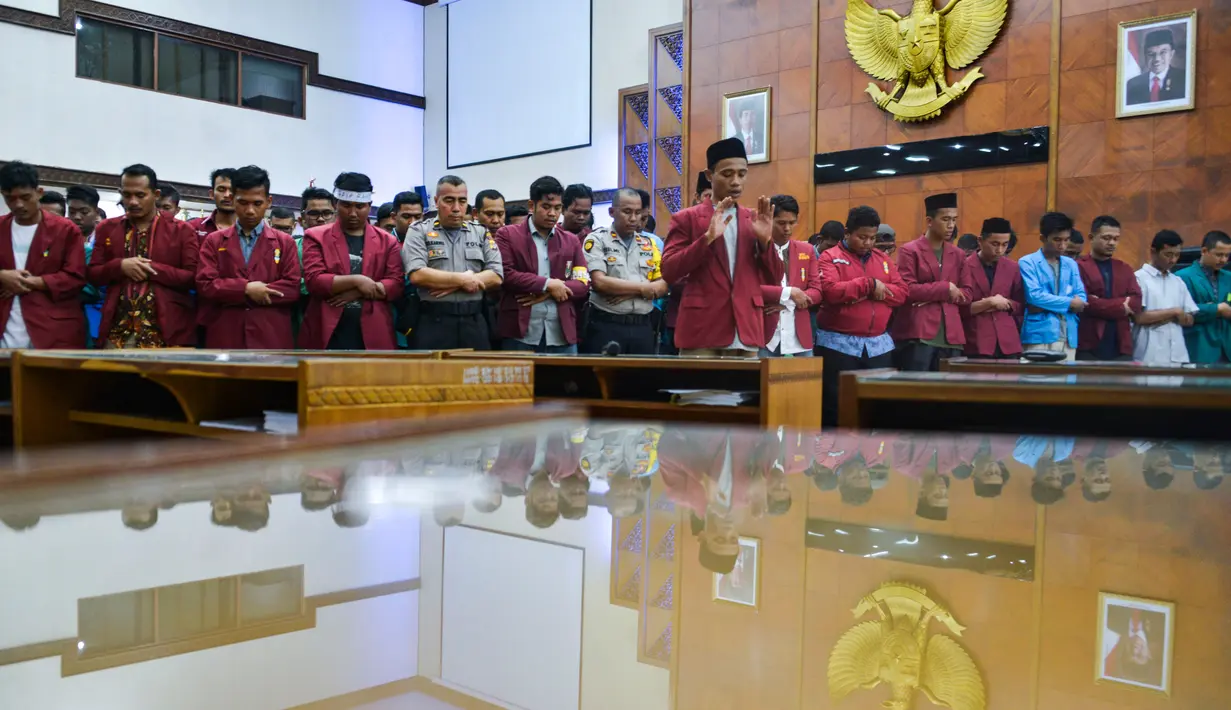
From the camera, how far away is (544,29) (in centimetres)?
1005

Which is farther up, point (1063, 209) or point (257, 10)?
point (257, 10)

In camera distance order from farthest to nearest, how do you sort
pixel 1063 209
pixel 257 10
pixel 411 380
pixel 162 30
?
pixel 257 10 < pixel 162 30 < pixel 1063 209 < pixel 411 380

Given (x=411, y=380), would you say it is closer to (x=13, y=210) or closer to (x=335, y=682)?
(x=335, y=682)

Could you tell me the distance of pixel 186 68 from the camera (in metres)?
9.19

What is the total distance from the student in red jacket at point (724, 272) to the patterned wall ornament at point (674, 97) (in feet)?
19.4

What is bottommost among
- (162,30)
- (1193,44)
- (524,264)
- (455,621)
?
(455,621)

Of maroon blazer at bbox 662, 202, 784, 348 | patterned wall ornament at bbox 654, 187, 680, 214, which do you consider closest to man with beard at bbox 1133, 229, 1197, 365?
maroon blazer at bbox 662, 202, 784, 348

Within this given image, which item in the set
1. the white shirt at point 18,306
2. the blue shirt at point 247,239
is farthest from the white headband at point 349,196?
the white shirt at point 18,306

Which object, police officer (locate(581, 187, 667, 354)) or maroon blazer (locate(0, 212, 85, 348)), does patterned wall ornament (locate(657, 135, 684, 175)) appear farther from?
maroon blazer (locate(0, 212, 85, 348))

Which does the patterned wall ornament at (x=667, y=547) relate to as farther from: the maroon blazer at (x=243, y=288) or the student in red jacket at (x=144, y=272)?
the student in red jacket at (x=144, y=272)

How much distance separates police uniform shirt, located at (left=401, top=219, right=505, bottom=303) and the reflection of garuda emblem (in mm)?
3062

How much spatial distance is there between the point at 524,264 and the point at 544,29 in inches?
281

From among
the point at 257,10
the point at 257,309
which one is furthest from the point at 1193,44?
the point at 257,10

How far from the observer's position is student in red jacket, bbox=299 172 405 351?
11.5 feet
